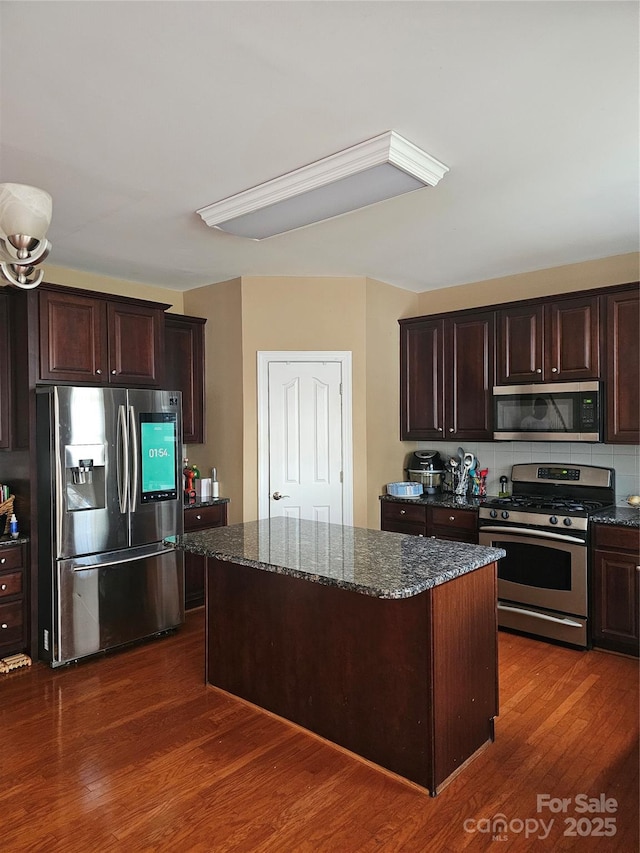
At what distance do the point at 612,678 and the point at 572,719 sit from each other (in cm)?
64

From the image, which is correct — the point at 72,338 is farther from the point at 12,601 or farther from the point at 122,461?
the point at 12,601

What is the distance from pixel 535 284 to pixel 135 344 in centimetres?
309

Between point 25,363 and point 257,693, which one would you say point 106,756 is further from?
point 25,363

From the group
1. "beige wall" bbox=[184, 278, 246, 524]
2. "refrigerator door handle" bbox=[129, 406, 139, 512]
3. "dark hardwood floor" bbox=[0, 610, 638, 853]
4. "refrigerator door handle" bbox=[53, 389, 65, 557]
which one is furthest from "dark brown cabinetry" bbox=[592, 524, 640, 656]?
"refrigerator door handle" bbox=[53, 389, 65, 557]

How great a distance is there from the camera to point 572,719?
2.93 metres

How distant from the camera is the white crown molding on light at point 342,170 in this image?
2.49 metres

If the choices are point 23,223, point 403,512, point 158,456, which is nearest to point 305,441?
point 403,512

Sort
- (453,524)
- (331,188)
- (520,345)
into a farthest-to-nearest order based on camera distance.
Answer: (453,524) < (520,345) < (331,188)

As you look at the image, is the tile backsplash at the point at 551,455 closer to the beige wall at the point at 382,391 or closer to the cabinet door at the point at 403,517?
the beige wall at the point at 382,391

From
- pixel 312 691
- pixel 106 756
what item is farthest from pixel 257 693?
pixel 106 756

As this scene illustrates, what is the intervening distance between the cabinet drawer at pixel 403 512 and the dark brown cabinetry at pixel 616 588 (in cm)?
131

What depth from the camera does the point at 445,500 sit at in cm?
463

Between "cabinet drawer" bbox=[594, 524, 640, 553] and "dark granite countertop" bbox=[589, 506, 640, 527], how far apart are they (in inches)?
1.3

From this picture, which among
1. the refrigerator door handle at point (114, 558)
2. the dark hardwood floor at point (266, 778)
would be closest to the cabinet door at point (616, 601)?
the dark hardwood floor at point (266, 778)
